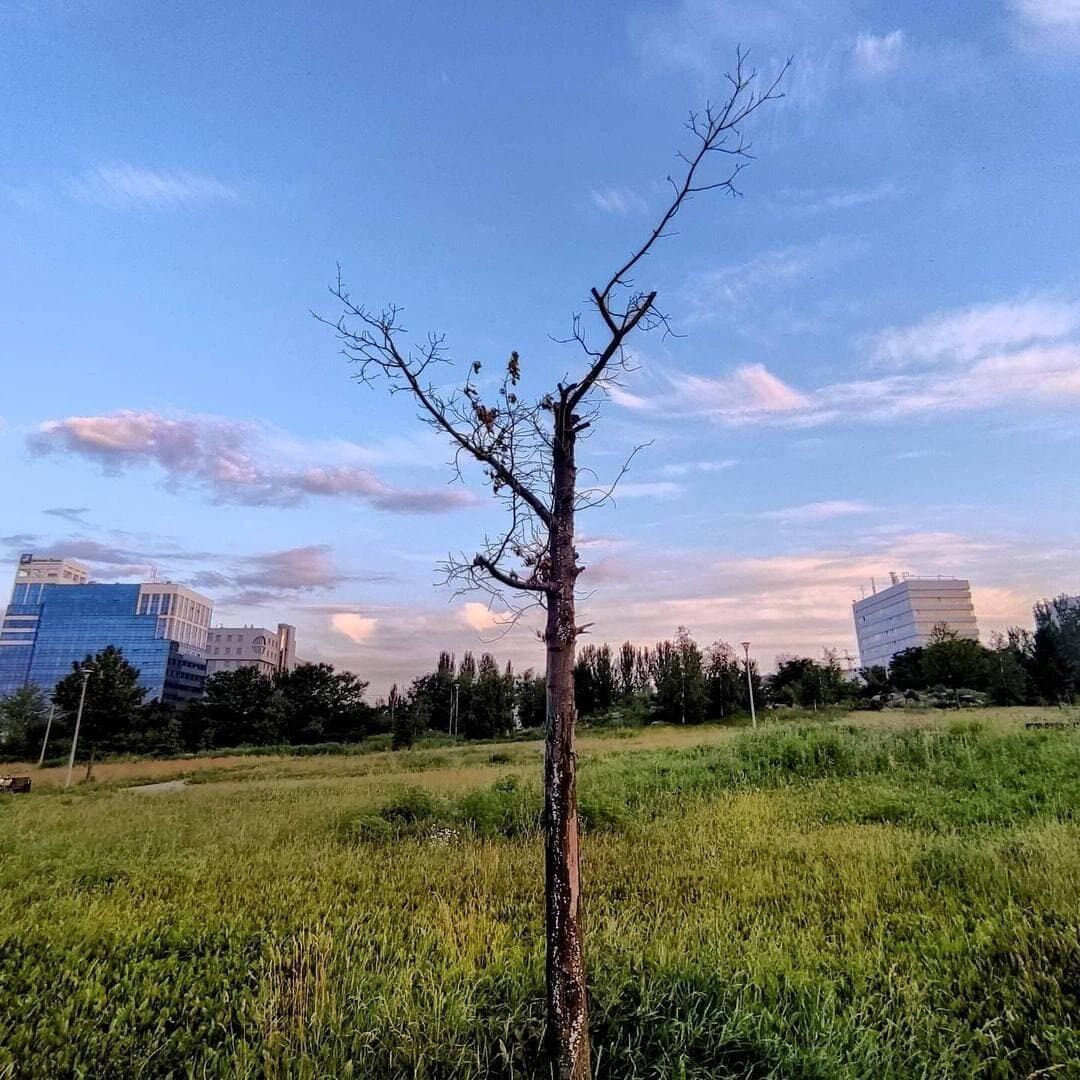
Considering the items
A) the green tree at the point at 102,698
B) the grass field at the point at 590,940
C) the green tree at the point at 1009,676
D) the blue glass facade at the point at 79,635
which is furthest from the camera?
the blue glass facade at the point at 79,635

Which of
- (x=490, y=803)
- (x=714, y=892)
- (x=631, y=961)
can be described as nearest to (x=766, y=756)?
(x=490, y=803)

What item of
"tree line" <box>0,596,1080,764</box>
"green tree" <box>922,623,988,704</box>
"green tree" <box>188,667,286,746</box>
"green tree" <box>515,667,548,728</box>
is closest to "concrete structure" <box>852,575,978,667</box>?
"tree line" <box>0,596,1080,764</box>

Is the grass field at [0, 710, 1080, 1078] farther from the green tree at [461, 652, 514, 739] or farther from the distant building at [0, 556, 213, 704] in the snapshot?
the distant building at [0, 556, 213, 704]

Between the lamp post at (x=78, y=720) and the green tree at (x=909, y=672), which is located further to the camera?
the green tree at (x=909, y=672)

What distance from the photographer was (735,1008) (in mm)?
3857

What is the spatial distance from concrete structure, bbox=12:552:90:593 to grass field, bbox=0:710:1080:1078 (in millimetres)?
136033

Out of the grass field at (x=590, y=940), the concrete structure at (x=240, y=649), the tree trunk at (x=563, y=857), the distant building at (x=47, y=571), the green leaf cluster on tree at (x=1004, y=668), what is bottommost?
the grass field at (x=590, y=940)

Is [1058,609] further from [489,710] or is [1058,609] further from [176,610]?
[176,610]

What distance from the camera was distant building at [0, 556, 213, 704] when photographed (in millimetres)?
107375

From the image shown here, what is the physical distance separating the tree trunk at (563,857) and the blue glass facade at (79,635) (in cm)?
12071

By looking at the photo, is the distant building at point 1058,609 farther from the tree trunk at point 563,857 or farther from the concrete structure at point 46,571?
the concrete structure at point 46,571

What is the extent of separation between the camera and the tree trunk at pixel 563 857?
3064 millimetres

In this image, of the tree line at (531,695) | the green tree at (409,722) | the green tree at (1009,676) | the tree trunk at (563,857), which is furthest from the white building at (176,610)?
the tree trunk at (563,857)

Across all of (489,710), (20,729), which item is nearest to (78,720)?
(20,729)
